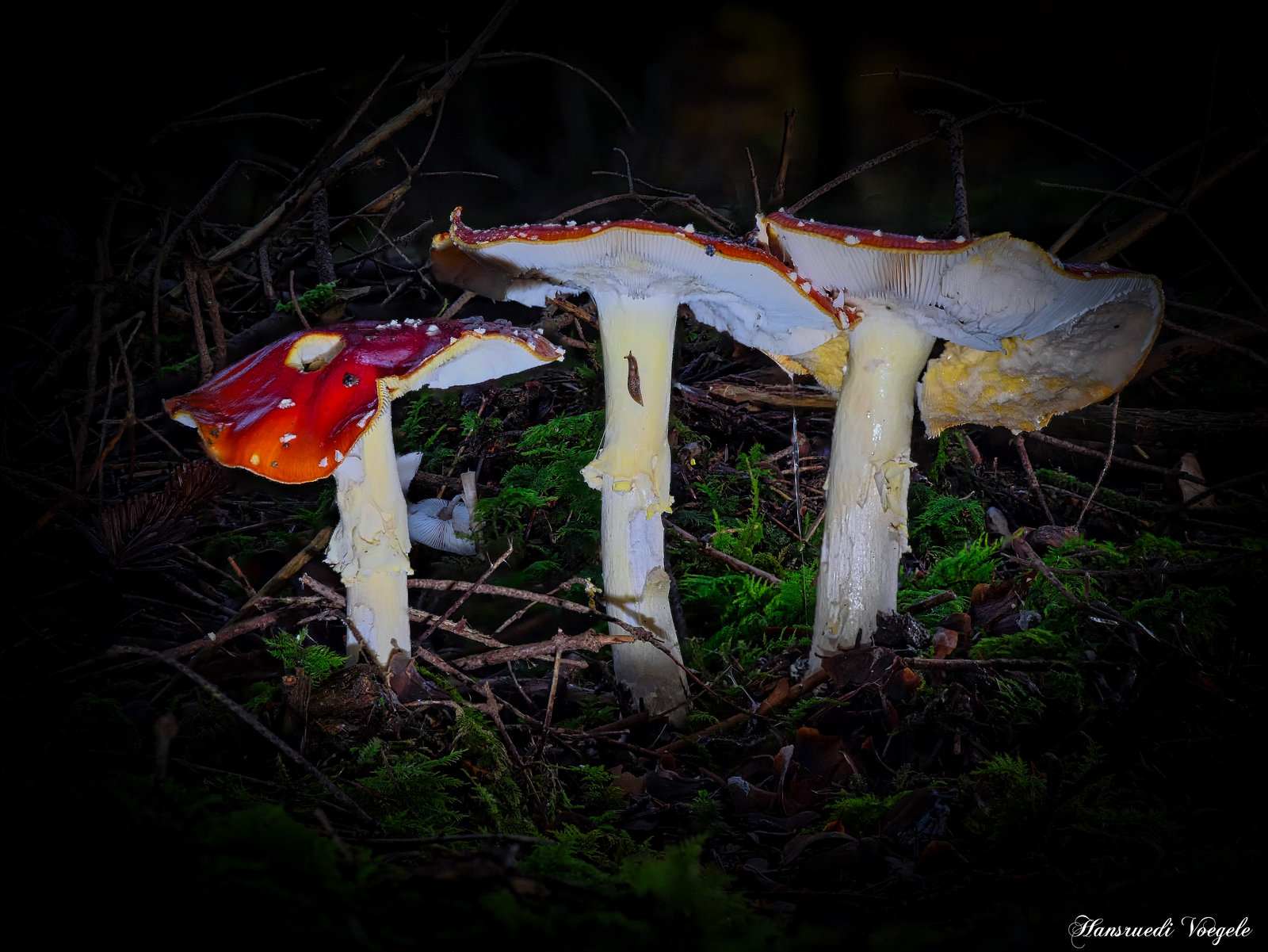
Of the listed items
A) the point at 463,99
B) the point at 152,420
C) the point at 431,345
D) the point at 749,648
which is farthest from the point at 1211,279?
the point at 463,99

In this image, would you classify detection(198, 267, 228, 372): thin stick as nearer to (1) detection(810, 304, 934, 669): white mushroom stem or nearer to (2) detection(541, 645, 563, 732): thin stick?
(2) detection(541, 645, 563, 732): thin stick

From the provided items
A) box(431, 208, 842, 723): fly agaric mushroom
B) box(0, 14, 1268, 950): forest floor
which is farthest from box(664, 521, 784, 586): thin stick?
box(431, 208, 842, 723): fly agaric mushroom

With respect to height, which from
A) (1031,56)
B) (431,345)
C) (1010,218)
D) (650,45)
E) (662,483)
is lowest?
(662,483)

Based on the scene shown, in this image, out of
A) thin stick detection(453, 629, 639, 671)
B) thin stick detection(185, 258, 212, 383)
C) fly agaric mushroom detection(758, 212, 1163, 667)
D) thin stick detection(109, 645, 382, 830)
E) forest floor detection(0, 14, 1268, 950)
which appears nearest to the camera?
forest floor detection(0, 14, 1268, 950)

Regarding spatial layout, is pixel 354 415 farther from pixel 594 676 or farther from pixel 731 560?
pixel 731 560

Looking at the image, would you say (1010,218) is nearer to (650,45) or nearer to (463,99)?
(650,45)

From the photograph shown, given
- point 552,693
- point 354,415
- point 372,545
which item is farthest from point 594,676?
point 354,415

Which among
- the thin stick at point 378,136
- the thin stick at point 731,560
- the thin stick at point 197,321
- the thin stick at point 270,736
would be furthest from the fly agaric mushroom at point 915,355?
the thin stick at point 197,321
